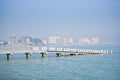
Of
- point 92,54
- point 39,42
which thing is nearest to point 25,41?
point 39,42

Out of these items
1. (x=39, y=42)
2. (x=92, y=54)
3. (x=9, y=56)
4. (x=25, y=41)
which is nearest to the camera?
(x=9, y=56)

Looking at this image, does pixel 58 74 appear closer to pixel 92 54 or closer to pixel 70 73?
pixel 70 73

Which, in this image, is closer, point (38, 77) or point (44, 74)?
point (38, 77)

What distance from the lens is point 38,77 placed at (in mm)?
25312

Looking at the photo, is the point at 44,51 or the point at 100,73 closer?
the point at 100,73

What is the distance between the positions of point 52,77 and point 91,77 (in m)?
2.77

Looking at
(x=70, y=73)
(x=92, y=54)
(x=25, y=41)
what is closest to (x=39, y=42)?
(x=25, y=41)

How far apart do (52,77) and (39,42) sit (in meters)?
112

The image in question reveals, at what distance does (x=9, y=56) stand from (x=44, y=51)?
15.4 ft

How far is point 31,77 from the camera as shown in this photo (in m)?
25.3

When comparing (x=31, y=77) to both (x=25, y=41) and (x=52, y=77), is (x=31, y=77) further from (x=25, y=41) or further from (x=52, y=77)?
(x=25, y=41)

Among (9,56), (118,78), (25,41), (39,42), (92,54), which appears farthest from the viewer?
(39,42)

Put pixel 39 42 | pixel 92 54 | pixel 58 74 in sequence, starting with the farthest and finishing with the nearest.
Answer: pixel 39 42
pixel 92 54
pixel 58 74

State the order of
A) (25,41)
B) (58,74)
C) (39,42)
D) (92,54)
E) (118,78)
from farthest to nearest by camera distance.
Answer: (39,42)
(25,41)
(92,54)
(58,74)
(118,78)
